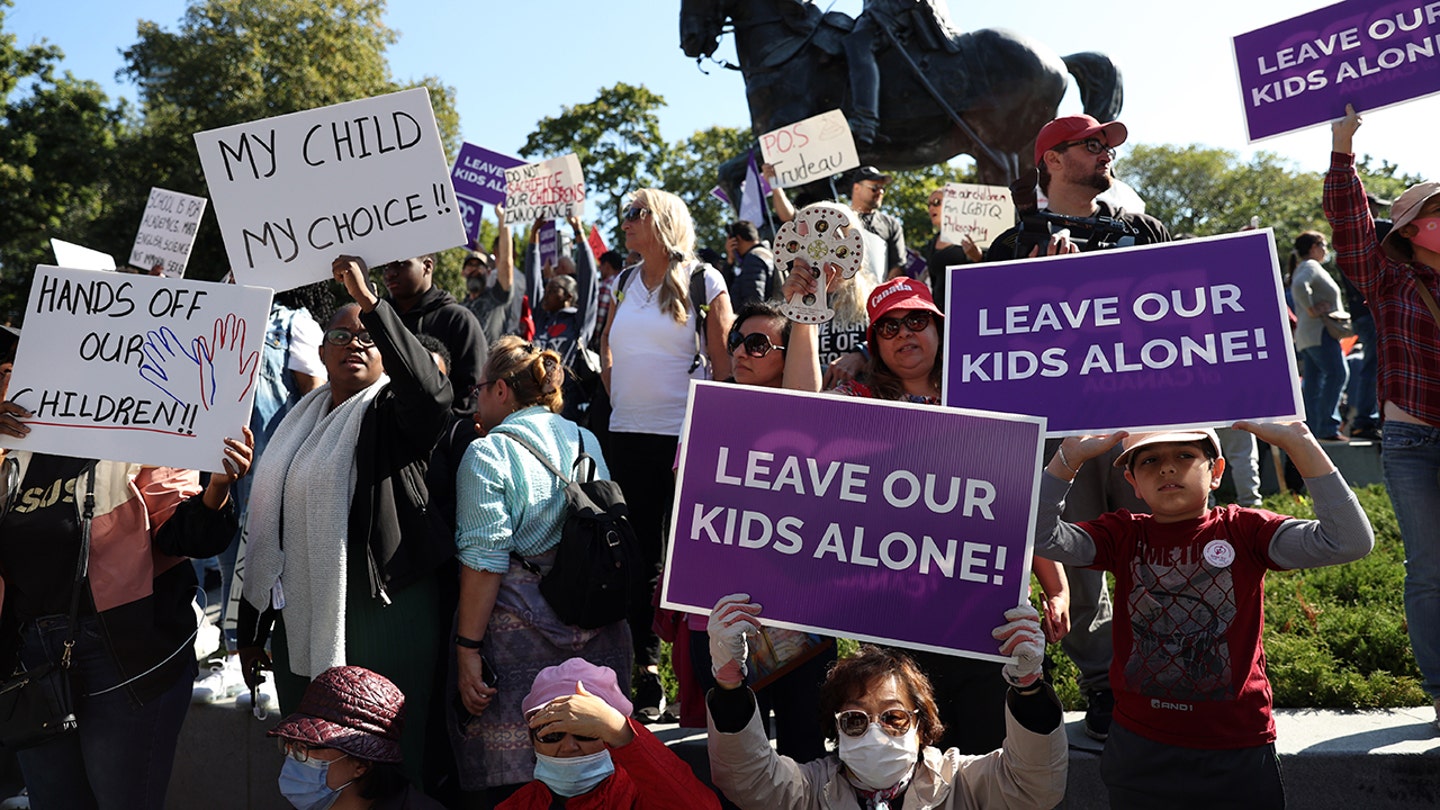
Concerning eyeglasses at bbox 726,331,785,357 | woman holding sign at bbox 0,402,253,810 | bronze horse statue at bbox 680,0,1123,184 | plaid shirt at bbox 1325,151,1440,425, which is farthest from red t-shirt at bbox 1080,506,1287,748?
bronze horse statue at bbox 680,0,1123,184

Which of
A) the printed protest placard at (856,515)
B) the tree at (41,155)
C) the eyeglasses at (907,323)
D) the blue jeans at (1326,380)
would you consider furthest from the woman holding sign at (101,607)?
the tree at (41,155)

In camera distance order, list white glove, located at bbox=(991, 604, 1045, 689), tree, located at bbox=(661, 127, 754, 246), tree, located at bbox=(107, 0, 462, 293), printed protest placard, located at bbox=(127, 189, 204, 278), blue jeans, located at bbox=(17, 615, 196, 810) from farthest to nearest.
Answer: tree, located at bbox=(661, 127, 754, 246) < tree, located at bbox=(107, 0, 462, 293) < printed protest placard, located at bbox=(127, 189, 204, 278) < blue jeans, located at bbox=(17, 615, 196, 810) < white glove, located at bbox=(991, 604, 1045, 689)

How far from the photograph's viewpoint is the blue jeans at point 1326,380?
10500mm

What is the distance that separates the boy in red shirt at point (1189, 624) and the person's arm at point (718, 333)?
2.20 metres

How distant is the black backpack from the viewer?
3.69 meters

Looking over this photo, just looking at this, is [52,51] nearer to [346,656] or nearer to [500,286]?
[500,286]

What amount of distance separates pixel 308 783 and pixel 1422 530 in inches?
138

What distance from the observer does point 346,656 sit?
375 centimetres

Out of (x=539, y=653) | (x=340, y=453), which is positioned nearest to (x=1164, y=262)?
(x=539, y=653)

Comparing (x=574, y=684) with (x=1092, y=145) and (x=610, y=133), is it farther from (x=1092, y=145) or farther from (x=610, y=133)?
(x=610, y=133)

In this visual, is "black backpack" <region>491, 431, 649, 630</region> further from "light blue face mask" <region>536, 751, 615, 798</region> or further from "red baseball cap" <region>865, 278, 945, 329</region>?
"red baseball cap" <region>865, 278, 945, 329</region>

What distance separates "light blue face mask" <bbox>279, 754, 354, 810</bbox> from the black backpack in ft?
2.62

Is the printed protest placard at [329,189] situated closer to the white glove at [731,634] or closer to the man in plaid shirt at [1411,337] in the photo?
the white glove at [731,634]

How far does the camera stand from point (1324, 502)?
285cm
